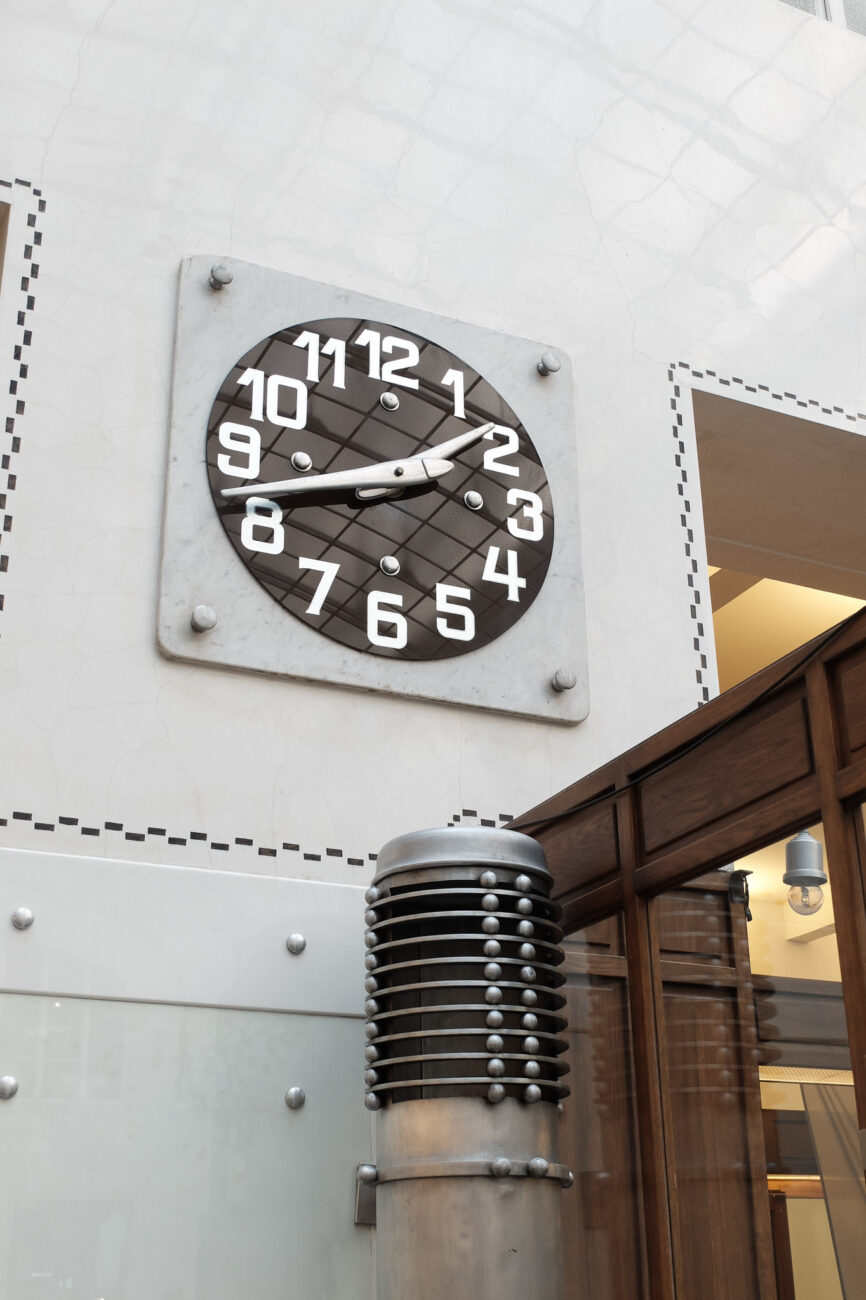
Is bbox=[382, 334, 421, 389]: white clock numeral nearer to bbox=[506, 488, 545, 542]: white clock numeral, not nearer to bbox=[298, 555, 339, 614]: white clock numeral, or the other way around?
bbox=[506, 488, 545, 542]: white clock numeral

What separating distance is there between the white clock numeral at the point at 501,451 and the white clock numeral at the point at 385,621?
35 cm

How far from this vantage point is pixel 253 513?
240 centimetres

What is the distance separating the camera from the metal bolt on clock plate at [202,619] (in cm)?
228

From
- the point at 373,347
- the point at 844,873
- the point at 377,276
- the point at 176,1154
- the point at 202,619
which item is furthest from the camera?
the point at 377,276

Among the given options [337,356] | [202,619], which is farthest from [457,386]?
[202,619]

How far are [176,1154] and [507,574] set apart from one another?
113 centimetres

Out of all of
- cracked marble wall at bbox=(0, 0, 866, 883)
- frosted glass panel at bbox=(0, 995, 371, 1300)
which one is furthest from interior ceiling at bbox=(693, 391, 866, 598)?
frosted glass panel at bbox=(0, 995, 371, 1300)

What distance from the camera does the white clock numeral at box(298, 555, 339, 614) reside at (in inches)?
94.2

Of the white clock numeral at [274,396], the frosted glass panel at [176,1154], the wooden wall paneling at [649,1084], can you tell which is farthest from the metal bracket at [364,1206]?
the white clock numeral at [274,396]

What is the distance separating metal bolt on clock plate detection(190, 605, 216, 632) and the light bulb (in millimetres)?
1042

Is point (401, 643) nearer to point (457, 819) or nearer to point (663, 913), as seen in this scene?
point (457, 819)

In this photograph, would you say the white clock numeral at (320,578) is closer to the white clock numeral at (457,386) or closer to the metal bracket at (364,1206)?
the white clock numeral at (457,386)

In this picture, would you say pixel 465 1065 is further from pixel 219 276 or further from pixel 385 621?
pixel 219 276

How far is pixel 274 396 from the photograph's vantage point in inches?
98.3
